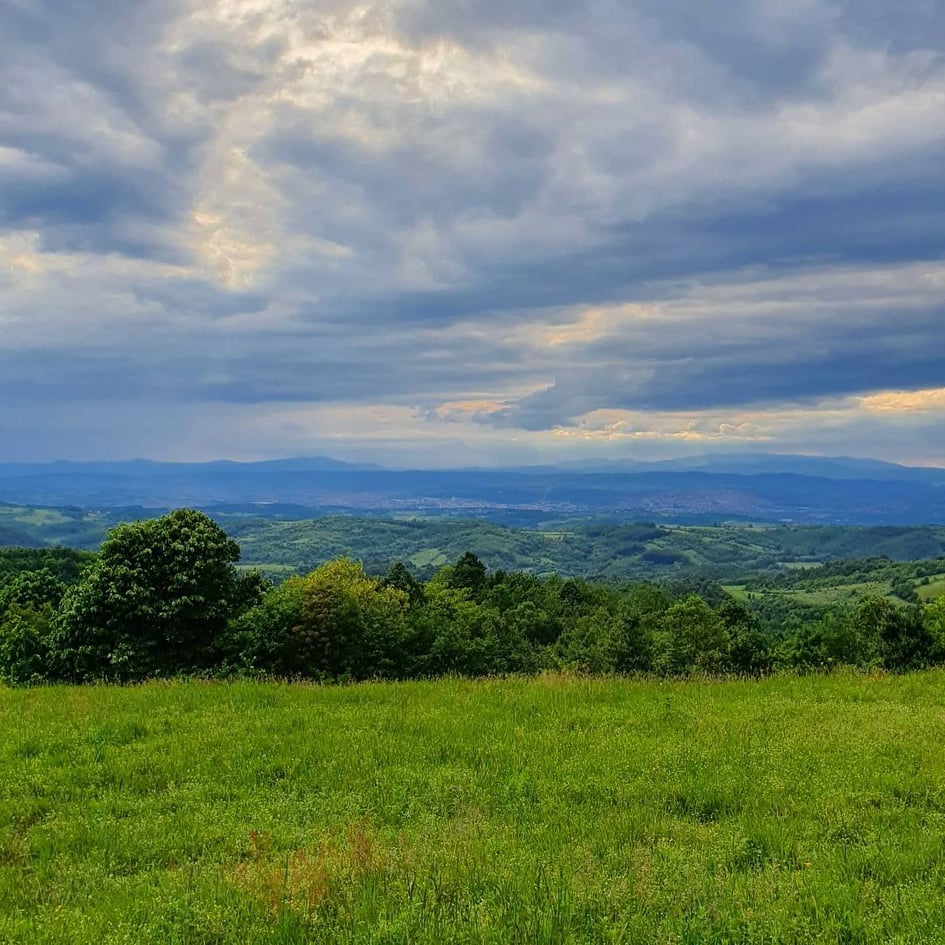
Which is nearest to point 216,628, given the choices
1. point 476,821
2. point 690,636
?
point 476,821

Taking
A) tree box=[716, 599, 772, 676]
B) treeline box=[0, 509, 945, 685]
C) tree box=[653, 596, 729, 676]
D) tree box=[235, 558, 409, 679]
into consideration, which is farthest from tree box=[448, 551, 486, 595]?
tree box=[235, 558, 409, 679]

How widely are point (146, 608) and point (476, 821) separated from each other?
24117 mm

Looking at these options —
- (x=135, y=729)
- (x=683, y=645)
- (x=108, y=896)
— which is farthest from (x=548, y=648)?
(x=108, y=896)

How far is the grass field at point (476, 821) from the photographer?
17.9 feet

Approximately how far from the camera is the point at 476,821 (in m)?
7.62

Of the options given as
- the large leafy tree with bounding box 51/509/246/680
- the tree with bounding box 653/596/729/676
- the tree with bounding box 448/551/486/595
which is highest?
the large leafy tree with bounding box 51/509/246/680

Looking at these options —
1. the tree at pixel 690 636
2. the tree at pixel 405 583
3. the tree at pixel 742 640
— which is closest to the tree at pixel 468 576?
the tree at pixel 405 583

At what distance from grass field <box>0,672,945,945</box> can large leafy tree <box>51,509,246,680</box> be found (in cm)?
1529

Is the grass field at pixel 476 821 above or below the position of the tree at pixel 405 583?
above

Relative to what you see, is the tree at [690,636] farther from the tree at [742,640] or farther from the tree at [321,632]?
the tree at [321,632]

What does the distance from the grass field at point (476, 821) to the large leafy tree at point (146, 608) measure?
15.3 metres

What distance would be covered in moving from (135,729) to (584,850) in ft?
27.8

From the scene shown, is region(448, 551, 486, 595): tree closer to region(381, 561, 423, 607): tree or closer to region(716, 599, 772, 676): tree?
region(381, 561, 423, 607): tree

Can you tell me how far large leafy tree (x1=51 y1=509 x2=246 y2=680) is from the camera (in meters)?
28.2
